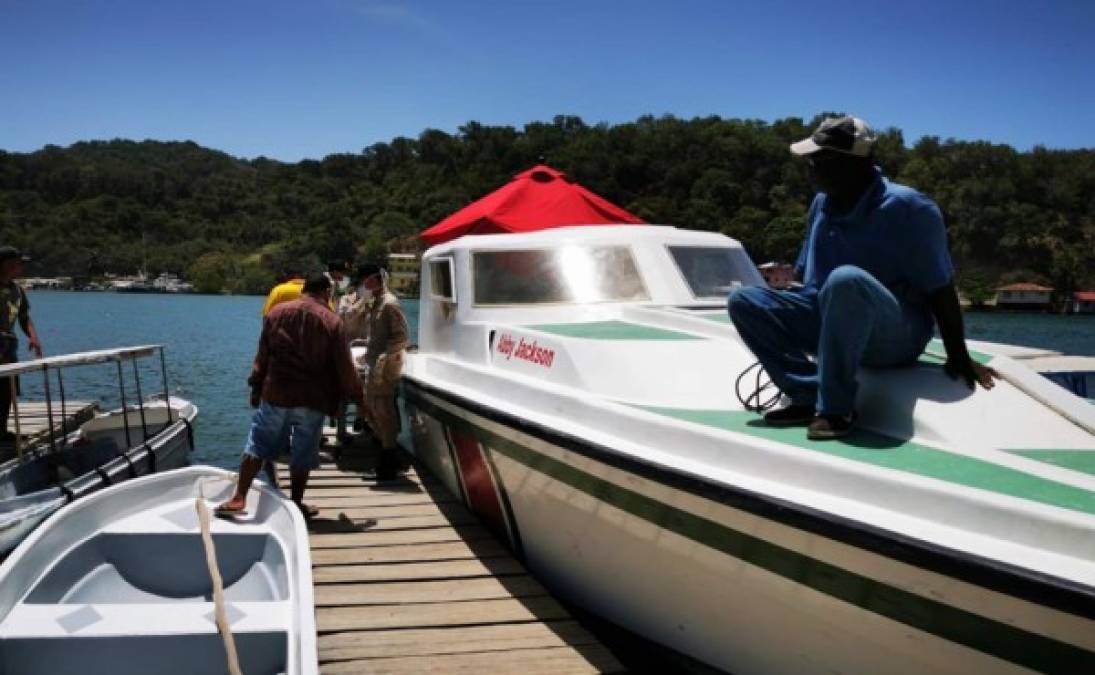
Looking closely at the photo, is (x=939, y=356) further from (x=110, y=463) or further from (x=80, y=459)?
(x=80, y=459)

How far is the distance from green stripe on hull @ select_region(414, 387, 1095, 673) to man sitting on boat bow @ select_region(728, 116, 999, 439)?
544 millimetres

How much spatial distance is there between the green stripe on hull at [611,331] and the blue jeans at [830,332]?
1104 mm

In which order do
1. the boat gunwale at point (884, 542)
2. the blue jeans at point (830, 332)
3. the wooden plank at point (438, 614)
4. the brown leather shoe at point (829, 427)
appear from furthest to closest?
the wooden plank at point (438, 614) → the brown leather shoe at point (829, 427) → the blue jeans at point (830, 332) → the boat gunwale at point (884, 542)

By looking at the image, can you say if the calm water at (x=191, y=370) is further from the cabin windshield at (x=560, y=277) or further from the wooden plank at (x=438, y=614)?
the wooden plank at (x=438, y=614)

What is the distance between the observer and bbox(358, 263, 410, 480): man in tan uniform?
6.64m

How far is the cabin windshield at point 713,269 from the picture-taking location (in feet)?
19.3

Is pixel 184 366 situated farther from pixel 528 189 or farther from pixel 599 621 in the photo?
pixel 599 621

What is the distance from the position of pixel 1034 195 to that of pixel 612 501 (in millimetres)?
103601

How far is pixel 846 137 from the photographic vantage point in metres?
2.96

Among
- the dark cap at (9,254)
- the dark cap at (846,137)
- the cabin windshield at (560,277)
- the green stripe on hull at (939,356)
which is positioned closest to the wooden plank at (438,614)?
the cabin windshield at (560,277)

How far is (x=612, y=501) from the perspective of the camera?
3521 mm

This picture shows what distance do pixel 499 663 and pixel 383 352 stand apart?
343 centimetres

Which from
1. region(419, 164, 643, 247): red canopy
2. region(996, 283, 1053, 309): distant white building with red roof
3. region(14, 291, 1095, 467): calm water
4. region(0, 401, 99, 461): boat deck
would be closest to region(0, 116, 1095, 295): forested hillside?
region(996, 283, 1053, 309): distant white building with red roof

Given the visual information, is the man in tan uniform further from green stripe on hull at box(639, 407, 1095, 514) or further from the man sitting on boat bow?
the man sitting on boat bow
